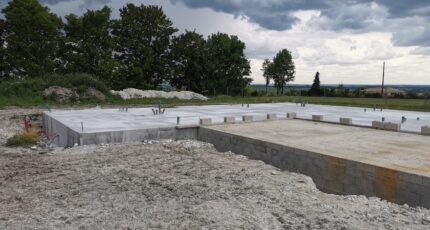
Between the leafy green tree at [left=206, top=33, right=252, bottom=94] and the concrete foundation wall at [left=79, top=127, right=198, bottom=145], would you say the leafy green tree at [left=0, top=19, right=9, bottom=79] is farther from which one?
the concrete foundation wall at [left=79, top=127, right=198, bottom=145]

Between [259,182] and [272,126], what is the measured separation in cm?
378

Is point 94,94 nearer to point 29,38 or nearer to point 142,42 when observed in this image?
point 29,38

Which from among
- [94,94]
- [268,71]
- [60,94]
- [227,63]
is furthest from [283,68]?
[60,94]

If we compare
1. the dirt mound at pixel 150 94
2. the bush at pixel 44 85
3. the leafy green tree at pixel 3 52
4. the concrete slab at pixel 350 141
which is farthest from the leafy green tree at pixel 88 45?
the concrete slab at pixel 350 141

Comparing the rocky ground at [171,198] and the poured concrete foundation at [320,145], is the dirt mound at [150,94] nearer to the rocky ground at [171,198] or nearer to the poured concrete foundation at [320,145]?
the poured concrete foundation at [320,145]

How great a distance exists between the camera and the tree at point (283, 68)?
37.1 metres

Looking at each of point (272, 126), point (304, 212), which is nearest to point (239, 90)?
→ point (272, 126)

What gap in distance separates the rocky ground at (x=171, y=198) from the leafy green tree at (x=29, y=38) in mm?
20599

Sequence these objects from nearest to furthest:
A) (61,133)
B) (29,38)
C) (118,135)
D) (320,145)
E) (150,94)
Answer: (320,145) → (118,135) → (61,133) → (150,94) → (29,38)

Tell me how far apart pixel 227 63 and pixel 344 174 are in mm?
28178

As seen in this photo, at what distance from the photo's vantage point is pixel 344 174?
5.09 meters

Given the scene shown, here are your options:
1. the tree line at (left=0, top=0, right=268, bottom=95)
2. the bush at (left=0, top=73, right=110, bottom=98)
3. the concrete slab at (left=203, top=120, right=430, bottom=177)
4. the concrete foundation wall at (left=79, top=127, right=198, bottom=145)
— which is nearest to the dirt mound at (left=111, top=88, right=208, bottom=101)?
the bush at (left=0, top=73, right=110, bottom=98)

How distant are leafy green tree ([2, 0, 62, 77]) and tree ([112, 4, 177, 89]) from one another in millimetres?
4930

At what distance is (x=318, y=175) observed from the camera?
18.0ft
